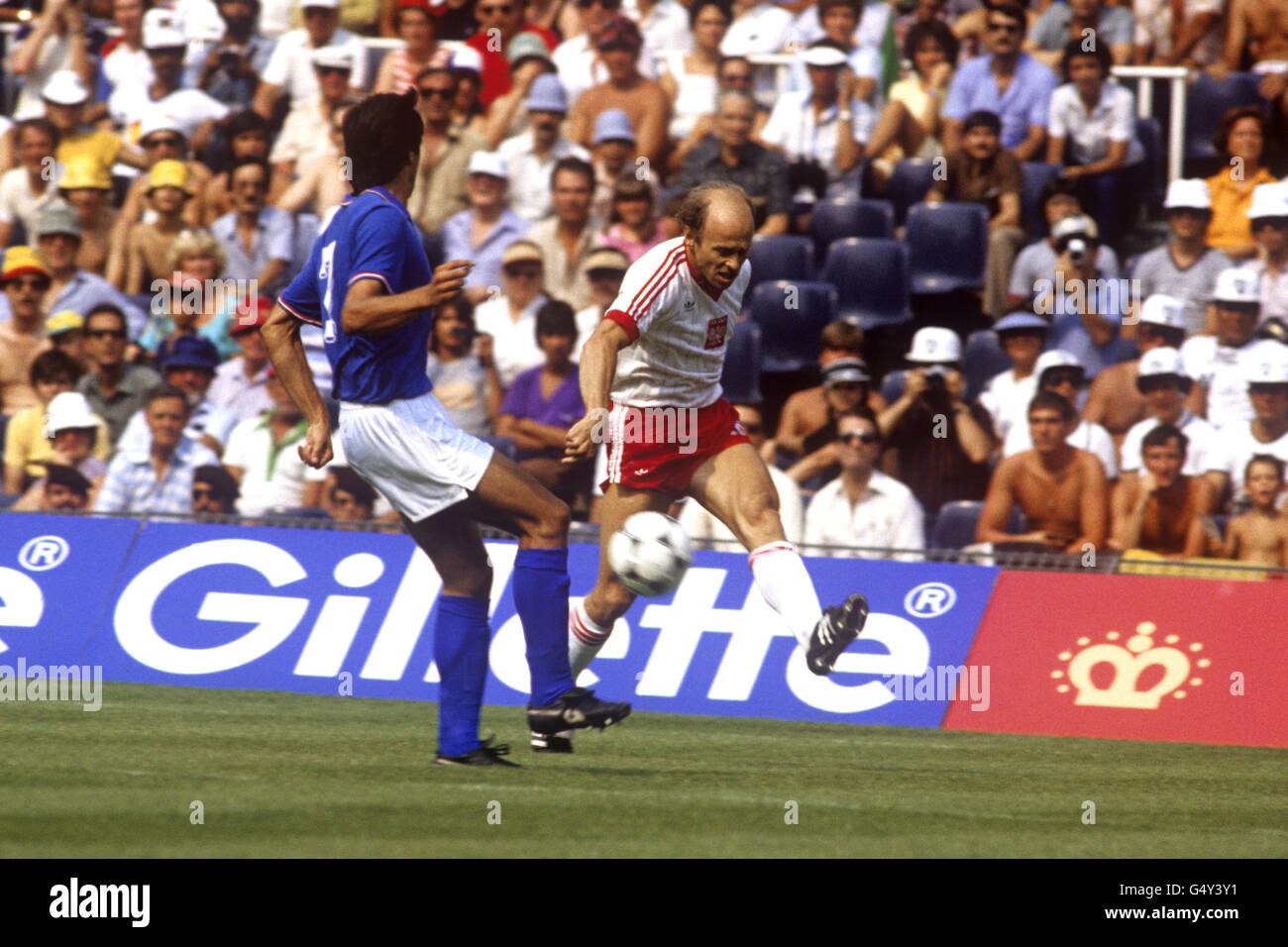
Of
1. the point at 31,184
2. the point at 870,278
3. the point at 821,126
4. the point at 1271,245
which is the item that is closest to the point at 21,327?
the point at 31,184

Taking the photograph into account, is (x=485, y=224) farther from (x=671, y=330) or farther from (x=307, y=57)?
(x=671, y=330)

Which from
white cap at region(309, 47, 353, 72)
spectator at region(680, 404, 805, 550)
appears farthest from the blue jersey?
white cap at region(309, 47, 353, 72)

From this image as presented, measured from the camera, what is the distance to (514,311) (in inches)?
533

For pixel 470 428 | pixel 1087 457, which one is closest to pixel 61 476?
pixel 470 428

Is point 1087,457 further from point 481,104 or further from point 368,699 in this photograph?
point 481,104

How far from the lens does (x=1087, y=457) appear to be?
11.7 metres

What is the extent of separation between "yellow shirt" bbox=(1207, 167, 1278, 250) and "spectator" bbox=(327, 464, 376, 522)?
6.18 meters

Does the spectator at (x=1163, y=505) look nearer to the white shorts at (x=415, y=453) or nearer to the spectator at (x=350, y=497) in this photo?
the spectator at (x=350, y=497)

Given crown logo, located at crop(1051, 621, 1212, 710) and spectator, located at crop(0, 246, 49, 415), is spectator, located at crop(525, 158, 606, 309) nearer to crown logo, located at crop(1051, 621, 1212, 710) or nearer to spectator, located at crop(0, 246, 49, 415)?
spectator, located at crop(0, 246, 49, 415)

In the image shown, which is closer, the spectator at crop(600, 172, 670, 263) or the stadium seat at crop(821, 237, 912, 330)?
the spectator at crop(600, 172, 670, 263)

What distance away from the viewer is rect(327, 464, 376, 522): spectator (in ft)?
41.7

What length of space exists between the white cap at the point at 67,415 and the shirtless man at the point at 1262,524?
7818 millimetres

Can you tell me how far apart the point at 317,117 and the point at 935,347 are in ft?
19.3

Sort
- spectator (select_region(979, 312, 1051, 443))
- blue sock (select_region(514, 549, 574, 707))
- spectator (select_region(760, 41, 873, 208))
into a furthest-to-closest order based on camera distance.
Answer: spectator (select_region(760, 41, 873, 208)) → spectator (select_region(979, 312, 1051, 443)) → blue sock (select_region(514, 549, 574, 707))
